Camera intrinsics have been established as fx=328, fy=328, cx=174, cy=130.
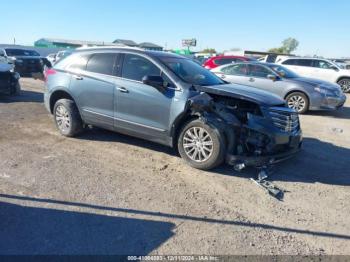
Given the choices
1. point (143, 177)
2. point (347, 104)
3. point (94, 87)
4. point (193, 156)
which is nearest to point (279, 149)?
point (193, 156)

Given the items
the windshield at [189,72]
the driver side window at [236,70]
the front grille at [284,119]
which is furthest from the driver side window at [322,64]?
the front grille at [284,119]

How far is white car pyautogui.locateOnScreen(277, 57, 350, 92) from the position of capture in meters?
16.9

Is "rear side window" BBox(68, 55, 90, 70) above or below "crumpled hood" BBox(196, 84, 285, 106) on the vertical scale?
above

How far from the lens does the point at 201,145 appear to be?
5.06 metres

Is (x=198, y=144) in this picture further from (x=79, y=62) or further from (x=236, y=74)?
(x=236, y=74)

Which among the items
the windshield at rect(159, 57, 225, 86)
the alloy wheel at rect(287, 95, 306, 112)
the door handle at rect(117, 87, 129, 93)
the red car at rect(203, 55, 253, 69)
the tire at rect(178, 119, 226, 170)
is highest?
the red car at rect(203, 55, 253, 69)

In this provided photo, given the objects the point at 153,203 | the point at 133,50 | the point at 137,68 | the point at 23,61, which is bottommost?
the point at 153,203

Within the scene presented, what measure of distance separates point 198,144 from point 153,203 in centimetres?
141

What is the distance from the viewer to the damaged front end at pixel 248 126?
493 centimetres

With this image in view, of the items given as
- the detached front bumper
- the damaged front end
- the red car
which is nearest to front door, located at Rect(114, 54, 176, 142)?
the damaged front end

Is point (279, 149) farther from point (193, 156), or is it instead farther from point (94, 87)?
point (94, 87)

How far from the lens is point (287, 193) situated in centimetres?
448

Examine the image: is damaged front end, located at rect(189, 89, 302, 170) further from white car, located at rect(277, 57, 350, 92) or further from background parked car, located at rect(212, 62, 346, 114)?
white car, located at rect(277, 57, 350, 92)

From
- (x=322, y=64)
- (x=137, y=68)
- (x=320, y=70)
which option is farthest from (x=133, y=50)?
(x=322, y=64)
